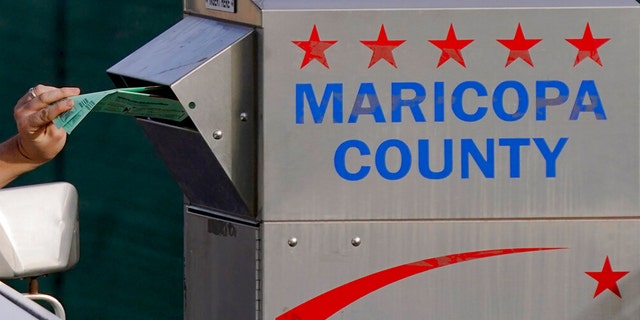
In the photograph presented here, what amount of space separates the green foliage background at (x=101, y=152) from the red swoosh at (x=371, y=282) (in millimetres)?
2155

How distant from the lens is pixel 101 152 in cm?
570

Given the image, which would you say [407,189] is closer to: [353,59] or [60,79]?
[353,59]

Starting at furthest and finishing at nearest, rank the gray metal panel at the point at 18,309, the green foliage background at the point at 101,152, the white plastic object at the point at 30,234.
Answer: the green foliage background at the point at 101,152, the white plastic object at the point at 30,234, the gray metal panel at the point at 18,309

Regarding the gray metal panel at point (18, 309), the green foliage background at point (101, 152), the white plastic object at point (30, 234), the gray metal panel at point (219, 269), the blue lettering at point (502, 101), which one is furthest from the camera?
the green foliage background at point (101, 152)

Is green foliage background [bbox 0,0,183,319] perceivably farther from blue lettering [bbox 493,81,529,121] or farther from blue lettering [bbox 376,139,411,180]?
blue lettering [bbox 493,81,529,121]

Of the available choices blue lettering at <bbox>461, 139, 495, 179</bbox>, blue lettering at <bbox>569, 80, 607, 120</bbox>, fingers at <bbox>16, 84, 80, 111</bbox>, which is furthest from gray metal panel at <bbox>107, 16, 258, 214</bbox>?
blue lettering at <bbox>569, 80, 607, 120</bbox>

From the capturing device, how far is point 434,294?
3613mm

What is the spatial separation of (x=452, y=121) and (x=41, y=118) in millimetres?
1059

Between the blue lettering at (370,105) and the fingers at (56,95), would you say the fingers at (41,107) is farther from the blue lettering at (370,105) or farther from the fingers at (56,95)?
Answer: the blue lettering at (370,105)

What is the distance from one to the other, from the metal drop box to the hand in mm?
265

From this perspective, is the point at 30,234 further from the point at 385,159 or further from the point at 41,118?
the point at 385,159

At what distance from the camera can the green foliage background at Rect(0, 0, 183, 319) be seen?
5.66 m

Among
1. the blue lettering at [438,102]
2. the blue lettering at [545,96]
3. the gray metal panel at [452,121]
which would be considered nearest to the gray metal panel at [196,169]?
the gray metal panel at [452,121]

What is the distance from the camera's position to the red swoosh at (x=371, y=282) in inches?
142
